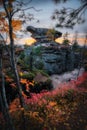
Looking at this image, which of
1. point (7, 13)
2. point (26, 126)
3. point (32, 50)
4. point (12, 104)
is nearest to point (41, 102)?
point (12, 104)

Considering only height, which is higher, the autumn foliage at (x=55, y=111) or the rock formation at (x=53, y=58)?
the autumn foliage at (x=55, y=111)

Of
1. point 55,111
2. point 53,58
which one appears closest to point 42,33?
point 53,58

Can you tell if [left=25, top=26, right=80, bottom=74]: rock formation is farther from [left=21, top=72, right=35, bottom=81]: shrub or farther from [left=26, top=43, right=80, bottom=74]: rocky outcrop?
[left=21, top=72, right=35, bottom=81]: shrub

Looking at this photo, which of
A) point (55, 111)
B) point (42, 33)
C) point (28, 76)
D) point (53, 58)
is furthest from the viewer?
point (42, 33)

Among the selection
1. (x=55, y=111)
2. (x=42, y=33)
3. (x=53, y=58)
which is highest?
(x=55, y=111)

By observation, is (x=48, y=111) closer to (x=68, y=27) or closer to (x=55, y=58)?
(x=68, y=27)

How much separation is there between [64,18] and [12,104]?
12.7 metres

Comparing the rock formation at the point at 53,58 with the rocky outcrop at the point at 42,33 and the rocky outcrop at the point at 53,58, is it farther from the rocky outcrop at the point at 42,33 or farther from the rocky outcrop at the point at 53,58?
the rocky outcrop at the point at 42,33

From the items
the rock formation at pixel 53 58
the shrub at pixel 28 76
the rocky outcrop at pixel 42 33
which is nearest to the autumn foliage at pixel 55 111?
the shrub at pixel 28 76

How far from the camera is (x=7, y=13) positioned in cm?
1666

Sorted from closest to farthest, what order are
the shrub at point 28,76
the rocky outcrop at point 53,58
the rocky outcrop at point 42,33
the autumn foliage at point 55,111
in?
1. the autumn foliage at point 55,111
2. the shrub at point 28,76
3. the rocky outcrop at point 53,58
4. the rocky outcrop at point 42,33

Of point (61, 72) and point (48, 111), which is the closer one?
point (48, 111)

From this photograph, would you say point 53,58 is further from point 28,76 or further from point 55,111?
point 55,111

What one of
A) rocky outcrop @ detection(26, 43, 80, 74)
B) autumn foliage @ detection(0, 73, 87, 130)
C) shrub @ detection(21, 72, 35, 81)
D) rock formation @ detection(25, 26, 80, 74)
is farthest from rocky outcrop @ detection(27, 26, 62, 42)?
autumn foliage @ detection(0, 73, 87, 130)
